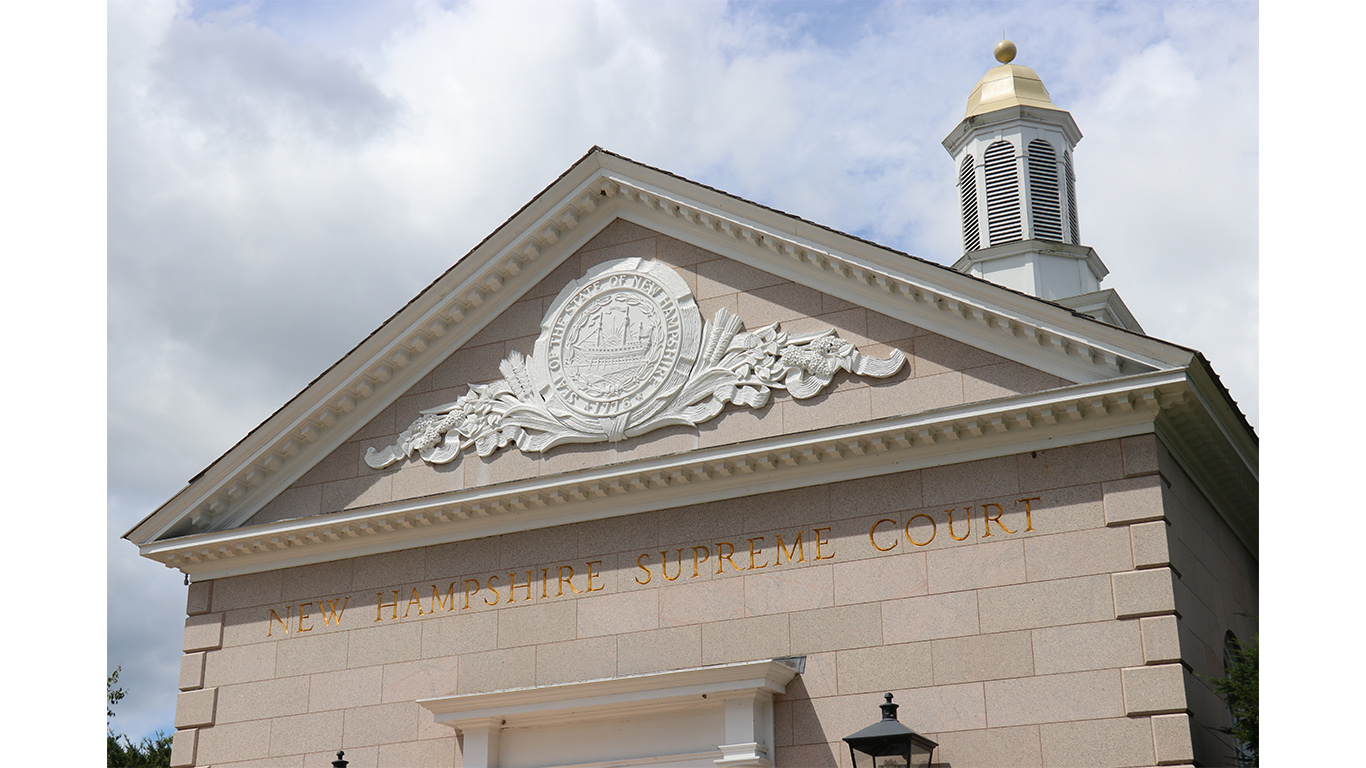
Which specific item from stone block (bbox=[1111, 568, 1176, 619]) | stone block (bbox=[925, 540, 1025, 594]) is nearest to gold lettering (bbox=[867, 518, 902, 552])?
stone block (bbox=[925, 540, 1025, 594])

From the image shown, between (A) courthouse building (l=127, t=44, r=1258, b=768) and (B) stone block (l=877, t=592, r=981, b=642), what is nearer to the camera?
(A) courthouse building (l=127, t=44, r=1258, b=768)

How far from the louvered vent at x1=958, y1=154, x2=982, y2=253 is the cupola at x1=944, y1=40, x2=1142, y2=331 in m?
0.02

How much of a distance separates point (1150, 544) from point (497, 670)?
782 cm

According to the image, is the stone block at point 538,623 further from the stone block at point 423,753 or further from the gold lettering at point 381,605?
the gold lettering at point 381,605

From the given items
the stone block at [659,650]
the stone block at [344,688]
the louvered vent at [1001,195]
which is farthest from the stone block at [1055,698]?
the louvered vent at [1001,195]

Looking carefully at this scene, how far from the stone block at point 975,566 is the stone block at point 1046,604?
0.40ft

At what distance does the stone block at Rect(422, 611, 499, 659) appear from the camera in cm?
1670

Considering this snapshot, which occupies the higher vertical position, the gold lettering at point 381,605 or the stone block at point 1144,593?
the gold lettering at point 381,605

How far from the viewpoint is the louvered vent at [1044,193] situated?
24188mm

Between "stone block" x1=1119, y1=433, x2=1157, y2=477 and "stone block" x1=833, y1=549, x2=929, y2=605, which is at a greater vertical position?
"stone block" x1=1119, y1=433, x2=1157, y2=477

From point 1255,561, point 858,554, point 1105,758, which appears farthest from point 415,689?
point 1255,561

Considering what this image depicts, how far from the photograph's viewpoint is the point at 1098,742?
13.4 m

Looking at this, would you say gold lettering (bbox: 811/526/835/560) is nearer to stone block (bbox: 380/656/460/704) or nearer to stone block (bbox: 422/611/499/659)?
stone block (bbox: 422/611/499/659)

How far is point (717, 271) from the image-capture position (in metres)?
17.1
